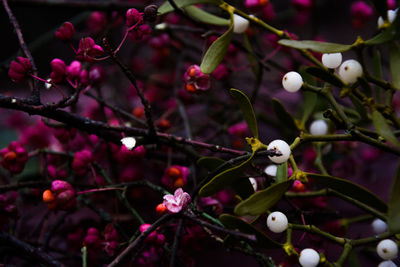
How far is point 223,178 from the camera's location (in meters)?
0.45

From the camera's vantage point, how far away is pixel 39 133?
3.31ft

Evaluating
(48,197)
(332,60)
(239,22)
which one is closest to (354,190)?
(332,60)

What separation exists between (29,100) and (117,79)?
851 mm

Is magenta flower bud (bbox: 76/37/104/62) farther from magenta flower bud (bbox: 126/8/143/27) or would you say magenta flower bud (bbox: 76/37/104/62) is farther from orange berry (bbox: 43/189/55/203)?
orange berry (bbox: 43/189/55/203)

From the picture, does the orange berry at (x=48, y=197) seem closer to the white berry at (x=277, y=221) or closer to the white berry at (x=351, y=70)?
the white berry at (x=277, y=221)

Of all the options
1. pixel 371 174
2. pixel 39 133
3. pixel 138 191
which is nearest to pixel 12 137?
pixel 39 133

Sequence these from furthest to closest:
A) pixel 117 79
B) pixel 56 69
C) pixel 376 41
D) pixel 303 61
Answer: pixel 117 79 < pixel 303 61 < pixel 56 69 < pixel 376 41

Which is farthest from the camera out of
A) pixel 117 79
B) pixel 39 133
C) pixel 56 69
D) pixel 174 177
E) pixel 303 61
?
pixel 117 79

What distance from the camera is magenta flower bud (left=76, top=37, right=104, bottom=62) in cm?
51

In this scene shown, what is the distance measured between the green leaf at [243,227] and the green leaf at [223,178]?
0.03 meters

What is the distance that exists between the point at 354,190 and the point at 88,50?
378 millimetres

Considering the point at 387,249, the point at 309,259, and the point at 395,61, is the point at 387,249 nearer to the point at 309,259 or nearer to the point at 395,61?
the point at 309,259

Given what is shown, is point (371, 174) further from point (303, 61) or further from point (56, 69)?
point (56, 69)

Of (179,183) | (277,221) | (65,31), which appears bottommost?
(179,183)
